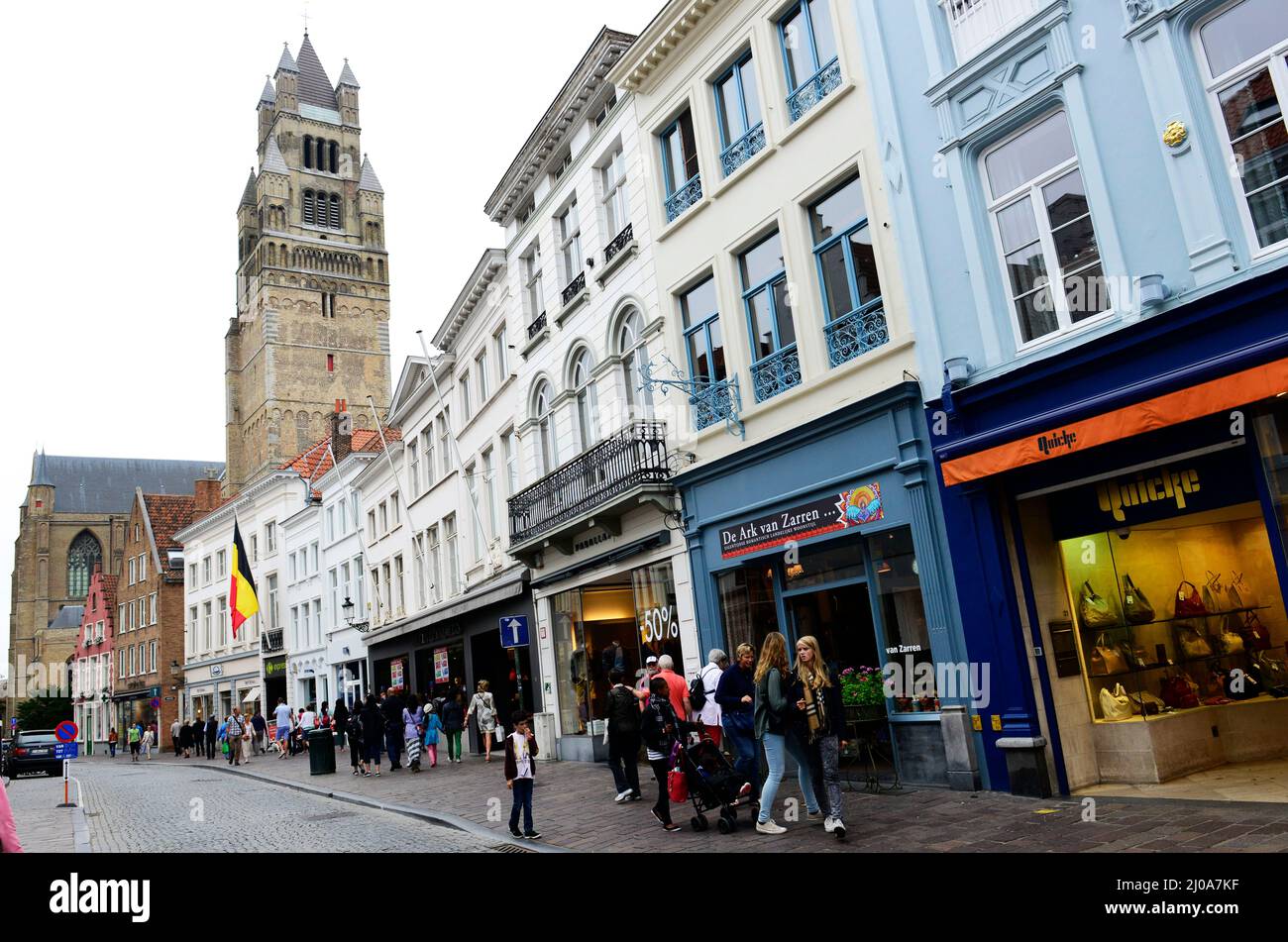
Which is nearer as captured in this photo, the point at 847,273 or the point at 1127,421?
the point at 1127,421

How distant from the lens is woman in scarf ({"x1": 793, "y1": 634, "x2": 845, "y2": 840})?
8.55 m

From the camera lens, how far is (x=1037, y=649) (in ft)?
33.7

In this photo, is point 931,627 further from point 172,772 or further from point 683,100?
point 172,772

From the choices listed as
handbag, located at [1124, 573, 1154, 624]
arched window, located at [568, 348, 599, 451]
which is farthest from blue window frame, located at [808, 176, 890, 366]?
arched window, located at [568, 348, 599, 451]

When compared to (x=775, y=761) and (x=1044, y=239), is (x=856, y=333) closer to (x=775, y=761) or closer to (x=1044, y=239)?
(x=1044, y=239)

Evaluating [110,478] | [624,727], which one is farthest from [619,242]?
[110,478]

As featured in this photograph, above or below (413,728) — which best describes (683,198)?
above

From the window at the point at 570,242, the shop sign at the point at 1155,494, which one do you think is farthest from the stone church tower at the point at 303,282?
the shop sign at the point at 1155,494

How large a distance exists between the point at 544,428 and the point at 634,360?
4595mm

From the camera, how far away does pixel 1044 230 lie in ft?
33.9

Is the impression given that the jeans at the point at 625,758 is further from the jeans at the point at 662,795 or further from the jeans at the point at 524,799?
the jeans at the point at 524,799

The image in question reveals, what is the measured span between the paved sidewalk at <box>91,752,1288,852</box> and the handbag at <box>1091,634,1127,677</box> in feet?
5.39

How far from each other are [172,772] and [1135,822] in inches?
1183

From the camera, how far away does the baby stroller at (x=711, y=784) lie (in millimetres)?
9498
